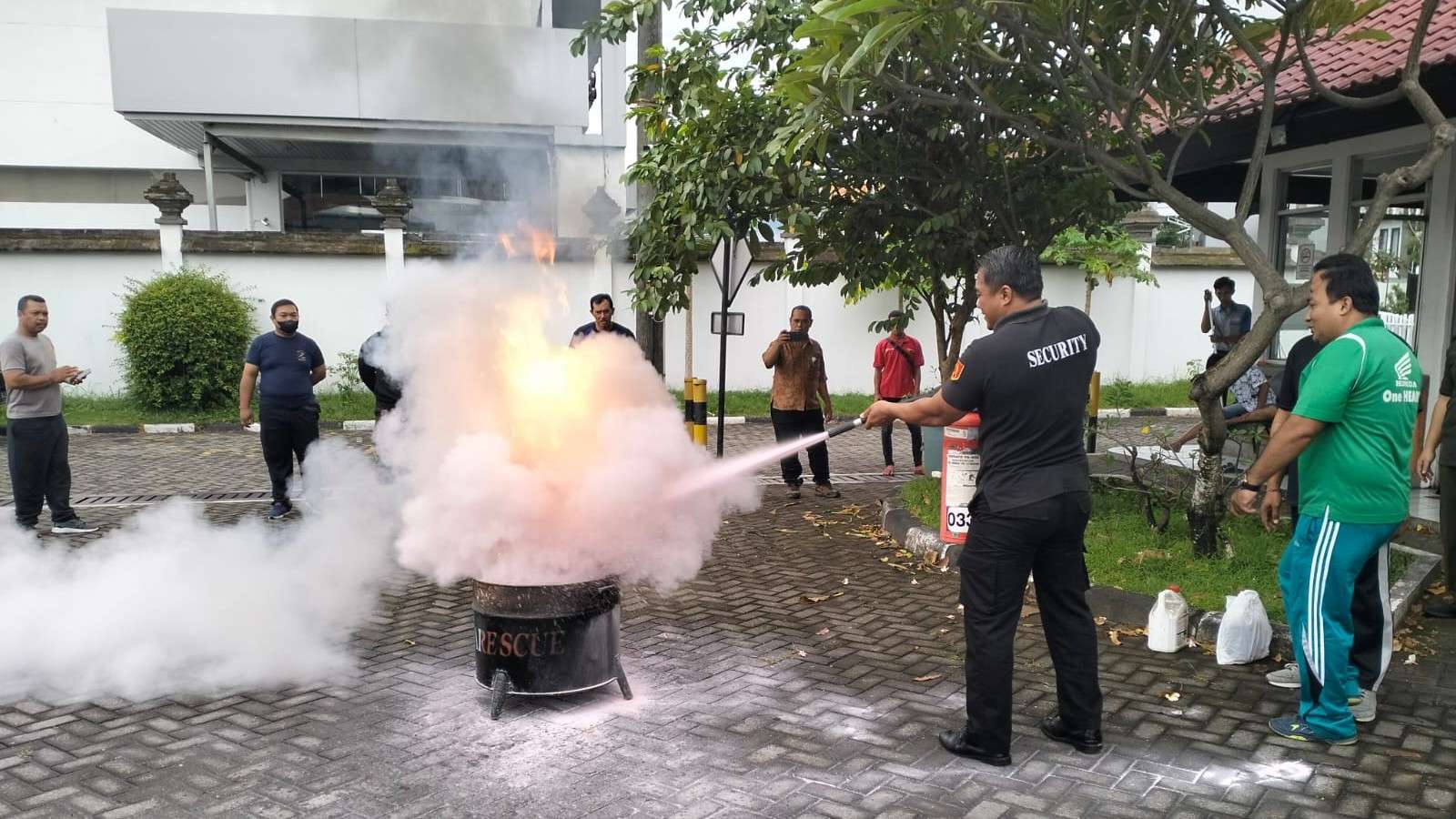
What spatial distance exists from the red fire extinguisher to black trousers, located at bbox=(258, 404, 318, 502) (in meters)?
5.51

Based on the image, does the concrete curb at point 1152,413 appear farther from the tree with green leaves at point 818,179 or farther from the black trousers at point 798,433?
the black trousers at point 798,433

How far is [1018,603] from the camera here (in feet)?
13.6

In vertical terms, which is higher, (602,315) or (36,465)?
(602,315)

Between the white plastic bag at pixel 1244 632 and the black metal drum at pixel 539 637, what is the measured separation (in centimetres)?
321

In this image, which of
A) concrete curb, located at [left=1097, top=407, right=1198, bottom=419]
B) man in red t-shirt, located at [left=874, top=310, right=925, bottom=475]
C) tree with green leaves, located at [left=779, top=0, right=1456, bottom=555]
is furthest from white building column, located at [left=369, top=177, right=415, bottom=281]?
concrete curb, located at [left=1097, top=407, right=1198, bottom=419]

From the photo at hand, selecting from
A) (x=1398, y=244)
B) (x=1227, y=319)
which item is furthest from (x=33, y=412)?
(x=1227, y=319)

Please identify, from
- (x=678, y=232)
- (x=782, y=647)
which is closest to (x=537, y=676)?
(x=782, y=647)

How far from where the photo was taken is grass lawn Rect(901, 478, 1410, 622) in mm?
6062

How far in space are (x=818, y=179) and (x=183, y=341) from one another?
11298 mm

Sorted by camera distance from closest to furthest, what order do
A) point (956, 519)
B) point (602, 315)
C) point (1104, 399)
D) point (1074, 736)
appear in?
point (1074, 736) → point (956, 519) → point (602, 315) → point (1104, 399)

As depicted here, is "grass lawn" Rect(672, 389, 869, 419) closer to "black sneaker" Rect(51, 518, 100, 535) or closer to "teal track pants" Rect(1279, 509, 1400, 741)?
"black sneaker" Rect(51, 518, 100, 535)

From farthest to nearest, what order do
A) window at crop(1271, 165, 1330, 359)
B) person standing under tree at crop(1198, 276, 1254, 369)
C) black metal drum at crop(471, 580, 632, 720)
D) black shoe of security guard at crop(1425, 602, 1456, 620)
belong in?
person standing under tree at crop(1198, 276, 1254, 369)
window at crop(1271, 165, 1330, 359)
black shoe of security guard at crop(1425, 602, 1456, 620)
black metal drum at crop(471, 580, 632, 720)

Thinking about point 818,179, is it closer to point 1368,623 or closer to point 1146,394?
point 1368,623

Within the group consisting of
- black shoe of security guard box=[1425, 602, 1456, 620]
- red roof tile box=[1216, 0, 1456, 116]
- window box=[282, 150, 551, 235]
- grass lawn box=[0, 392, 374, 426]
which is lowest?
black shoe of security guard box=[1425, 602, 1456, 620]
